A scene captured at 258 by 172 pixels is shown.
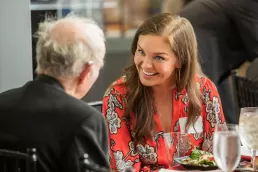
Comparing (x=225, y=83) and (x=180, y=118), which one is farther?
(x=225, y=83)

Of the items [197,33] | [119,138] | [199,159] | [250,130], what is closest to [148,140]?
[119,138]

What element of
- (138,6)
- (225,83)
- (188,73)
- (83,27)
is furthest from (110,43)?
(83,27)

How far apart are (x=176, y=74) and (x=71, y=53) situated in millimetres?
858

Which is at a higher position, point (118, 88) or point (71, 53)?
point (71, 53)

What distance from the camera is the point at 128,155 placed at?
8.98ft

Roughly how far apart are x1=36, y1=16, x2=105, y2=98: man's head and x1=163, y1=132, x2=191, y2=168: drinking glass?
0.37 metres

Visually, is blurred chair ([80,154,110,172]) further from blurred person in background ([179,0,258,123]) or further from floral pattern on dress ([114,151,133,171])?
blurred person in background ([179,0,258,123])

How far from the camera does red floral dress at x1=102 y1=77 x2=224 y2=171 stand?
2.75m

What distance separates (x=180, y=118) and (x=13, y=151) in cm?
97

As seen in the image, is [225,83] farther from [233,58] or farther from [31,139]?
[31,139]

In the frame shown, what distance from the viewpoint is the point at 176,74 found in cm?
292

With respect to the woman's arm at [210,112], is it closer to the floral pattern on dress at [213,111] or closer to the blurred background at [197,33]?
the floral pattern on dress at [213,111]

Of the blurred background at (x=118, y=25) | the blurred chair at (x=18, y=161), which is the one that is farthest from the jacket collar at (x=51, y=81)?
the blurred background at (x=118, y=25)

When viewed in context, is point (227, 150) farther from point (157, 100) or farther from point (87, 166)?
point (157, 100)
